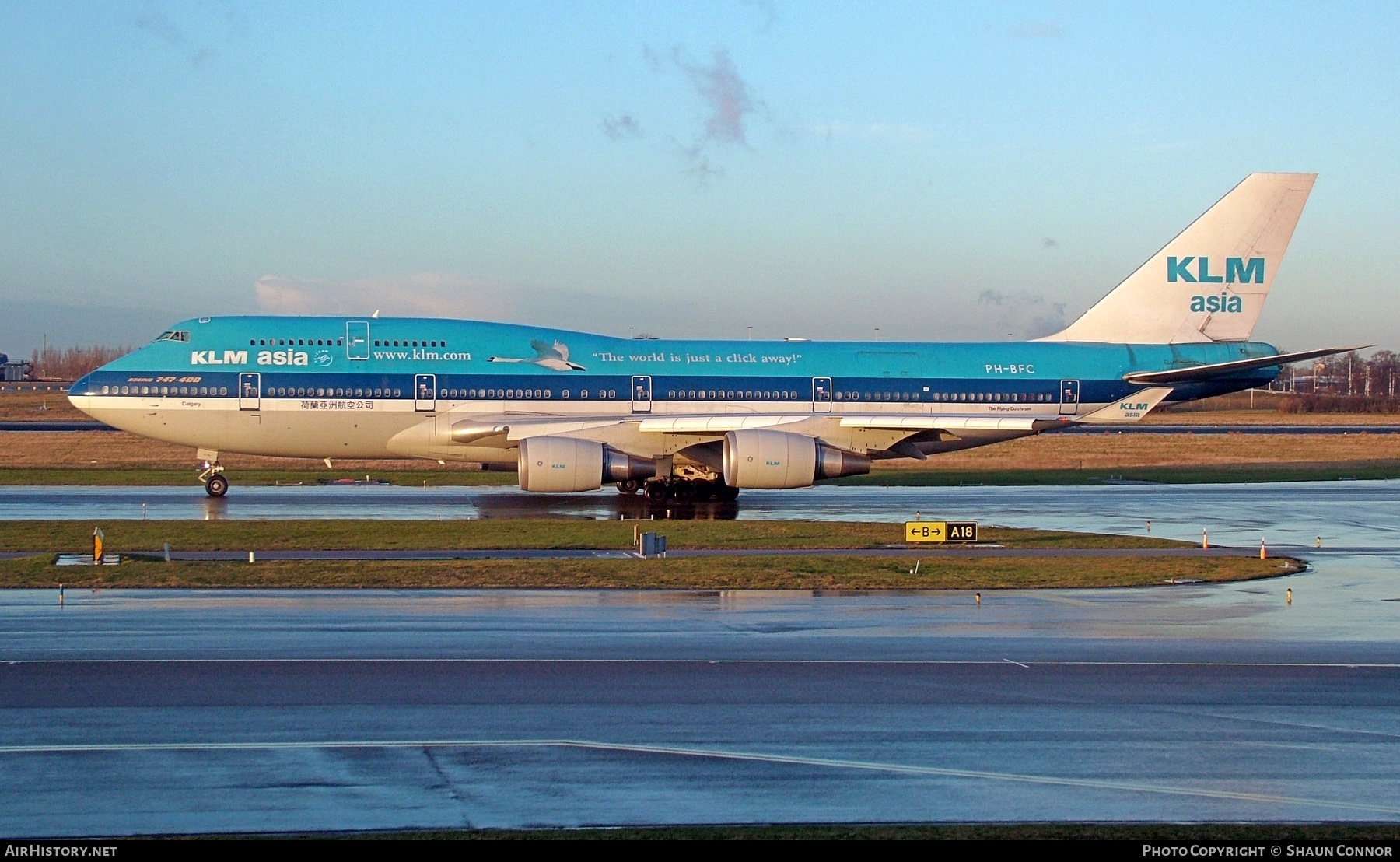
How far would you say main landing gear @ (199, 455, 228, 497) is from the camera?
36.7 m

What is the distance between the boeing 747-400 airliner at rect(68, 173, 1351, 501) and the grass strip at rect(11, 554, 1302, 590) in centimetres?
1104

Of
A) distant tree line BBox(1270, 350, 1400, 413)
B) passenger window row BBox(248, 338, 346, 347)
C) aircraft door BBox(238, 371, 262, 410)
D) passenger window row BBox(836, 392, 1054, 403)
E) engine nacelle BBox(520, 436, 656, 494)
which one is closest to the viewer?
engine nacelle BBox(520, 436, 656, 494)

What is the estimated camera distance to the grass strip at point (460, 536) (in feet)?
86.4

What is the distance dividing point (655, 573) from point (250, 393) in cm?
1826

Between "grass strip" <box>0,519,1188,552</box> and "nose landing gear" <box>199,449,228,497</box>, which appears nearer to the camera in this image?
"grass strip" <box>0,519,1188,552</box>

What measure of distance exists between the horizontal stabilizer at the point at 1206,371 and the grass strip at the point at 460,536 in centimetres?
1122

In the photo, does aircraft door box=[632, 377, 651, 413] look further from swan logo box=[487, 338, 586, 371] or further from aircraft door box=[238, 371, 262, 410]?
aircraft door box=[238, 371, 262, 410]

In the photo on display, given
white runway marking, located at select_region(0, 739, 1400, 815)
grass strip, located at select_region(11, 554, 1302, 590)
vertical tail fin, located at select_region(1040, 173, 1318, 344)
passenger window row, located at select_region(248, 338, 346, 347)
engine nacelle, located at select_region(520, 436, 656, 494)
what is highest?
vertical tail fin, located at select_region(1040, 173, 1318, 344)

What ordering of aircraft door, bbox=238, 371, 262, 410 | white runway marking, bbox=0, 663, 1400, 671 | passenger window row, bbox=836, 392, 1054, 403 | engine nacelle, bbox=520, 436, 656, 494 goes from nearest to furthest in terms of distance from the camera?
white runway marking, bbox=0, 663, 1400, 671, engine nacelle, bbox=520, 436, 656, 494, aircraft door, bbox=238, 371, 262, 410, passenger window row, bbox=836, 392, 1054, 403

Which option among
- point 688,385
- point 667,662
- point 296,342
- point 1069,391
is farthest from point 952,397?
point 667,662

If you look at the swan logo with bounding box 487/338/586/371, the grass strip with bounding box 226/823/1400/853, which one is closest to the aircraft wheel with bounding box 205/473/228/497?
the swan logo with bounding box 487/338/586/371

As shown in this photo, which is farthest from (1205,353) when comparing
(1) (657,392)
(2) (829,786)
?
(2) (829,786)

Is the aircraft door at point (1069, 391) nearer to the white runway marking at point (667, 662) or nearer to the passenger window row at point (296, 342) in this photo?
the passenger window row at point (296, 342)

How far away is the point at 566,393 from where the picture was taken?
122 ft
